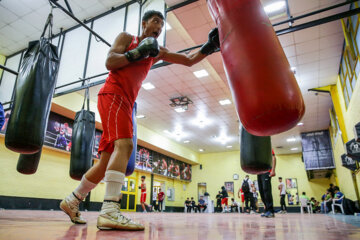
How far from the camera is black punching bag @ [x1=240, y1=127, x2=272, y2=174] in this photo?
1954 mm

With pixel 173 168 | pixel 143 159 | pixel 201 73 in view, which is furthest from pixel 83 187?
pixel 173 168

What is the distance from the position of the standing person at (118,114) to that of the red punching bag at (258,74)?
0.55m

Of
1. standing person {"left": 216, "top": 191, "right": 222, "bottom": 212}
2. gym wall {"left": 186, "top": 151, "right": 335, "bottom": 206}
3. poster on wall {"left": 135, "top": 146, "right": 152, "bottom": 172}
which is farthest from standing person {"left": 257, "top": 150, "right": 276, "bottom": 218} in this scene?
gym wall {"left": 186, "top": 151, "right": 335, "bottom": 206}

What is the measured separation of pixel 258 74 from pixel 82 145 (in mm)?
3102

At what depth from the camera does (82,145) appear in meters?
3.54

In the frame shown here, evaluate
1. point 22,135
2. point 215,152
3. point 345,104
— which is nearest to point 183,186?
point 215,152

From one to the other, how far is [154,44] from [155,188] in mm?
13724

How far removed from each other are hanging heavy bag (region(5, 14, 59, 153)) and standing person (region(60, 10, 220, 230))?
23.1 inches

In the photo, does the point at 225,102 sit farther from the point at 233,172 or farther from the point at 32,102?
the point at 233,172

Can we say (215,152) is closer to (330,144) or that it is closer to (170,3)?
(330,144)

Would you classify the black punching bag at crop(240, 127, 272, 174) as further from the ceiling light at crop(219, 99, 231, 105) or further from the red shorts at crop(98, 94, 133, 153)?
the ceiling light at crop(219, 99, 231, 105)

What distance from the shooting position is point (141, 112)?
34.5 feet

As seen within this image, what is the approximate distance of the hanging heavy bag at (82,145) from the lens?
3314 mm

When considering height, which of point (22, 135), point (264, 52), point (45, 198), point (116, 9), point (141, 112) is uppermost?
point (116, 9)
